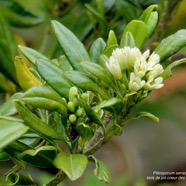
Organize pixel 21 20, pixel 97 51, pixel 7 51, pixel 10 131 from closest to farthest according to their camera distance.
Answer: pixel 10 131, pixel 97 51, pixel 7 51, pixel 21 20

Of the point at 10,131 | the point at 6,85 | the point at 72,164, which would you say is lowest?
the point at 6,85

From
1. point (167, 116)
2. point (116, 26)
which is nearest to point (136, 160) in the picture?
point (167, 116)

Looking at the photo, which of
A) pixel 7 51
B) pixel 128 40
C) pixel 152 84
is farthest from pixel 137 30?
pixel 7 51

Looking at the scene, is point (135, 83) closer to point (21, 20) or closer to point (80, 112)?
point (80, 112)

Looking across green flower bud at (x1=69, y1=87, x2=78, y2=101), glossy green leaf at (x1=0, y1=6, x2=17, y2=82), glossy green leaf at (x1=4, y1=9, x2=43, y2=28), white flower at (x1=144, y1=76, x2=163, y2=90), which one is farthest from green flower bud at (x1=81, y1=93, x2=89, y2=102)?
glossy green leaf at (x1=4, y1=9, x2=43, y2=28)

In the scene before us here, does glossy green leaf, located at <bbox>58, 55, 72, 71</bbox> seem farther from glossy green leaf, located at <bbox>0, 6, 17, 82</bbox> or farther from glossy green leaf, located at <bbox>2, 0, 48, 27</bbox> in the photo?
glossy green leaf, located at <bbox>2, 0, 48, 27</bbox>
